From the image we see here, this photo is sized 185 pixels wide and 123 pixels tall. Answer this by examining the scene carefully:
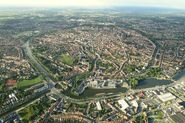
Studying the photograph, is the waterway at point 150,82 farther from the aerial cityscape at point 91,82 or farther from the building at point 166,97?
the building at point 166,97

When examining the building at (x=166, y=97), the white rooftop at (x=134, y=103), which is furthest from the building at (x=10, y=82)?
the building at (x=166, y=97)

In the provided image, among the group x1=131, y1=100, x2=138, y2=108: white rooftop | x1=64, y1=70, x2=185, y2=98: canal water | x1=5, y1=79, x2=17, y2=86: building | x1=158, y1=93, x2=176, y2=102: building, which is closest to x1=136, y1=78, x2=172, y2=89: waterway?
x1=64, y1=70, x2=185, y2=98: canal water

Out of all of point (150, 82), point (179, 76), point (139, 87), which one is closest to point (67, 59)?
point (139, 87)

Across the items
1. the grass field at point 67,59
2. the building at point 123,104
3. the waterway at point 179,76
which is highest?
the building at point 123,104

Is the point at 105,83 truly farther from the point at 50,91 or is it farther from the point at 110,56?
the point at 110,56

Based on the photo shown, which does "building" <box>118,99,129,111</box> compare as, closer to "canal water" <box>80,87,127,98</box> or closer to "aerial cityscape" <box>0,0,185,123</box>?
"aerial cityscape" <box>0,0,185,123</box>

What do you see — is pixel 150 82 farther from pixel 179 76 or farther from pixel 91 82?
pixel 91 82

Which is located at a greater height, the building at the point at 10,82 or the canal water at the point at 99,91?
the building at the point at 10,82

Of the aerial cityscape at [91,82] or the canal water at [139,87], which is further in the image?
the canal water at [139,87]

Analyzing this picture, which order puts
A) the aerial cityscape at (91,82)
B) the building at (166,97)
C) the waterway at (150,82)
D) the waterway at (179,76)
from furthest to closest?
the waterway at (179,76) → the waterway at (150,82) → the building at (166,97) → the aerial cityscape at (91,82)
